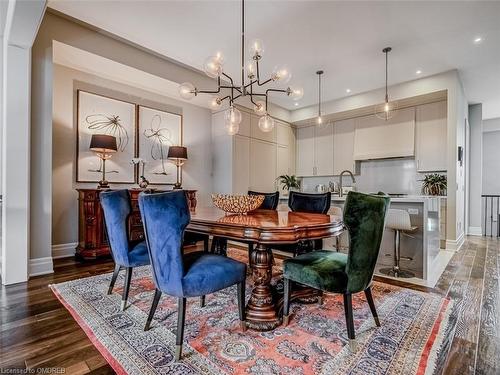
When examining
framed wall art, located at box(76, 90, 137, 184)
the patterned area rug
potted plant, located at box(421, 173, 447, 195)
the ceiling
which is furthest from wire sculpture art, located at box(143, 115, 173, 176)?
potted plant, located at box(421, 173, 447, 195)

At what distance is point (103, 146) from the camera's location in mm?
3514

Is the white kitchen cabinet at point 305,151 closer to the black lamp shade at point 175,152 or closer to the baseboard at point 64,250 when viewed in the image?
the black lamp shade at point 175,152

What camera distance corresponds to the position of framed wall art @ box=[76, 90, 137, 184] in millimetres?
3719

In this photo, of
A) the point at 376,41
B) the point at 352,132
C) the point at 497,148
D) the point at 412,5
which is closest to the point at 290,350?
the point at 412,5

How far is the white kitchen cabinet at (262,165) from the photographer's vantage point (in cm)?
546

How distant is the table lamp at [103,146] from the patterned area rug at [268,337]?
1.66 meters

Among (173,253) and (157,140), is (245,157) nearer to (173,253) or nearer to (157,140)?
(157,140)

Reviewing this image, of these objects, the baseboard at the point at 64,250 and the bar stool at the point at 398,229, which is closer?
the bar stool at the point at 398,229

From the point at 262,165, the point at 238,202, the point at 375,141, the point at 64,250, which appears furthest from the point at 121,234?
the point at 375,141

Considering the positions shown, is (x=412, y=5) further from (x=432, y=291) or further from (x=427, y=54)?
(x=432, y=291)

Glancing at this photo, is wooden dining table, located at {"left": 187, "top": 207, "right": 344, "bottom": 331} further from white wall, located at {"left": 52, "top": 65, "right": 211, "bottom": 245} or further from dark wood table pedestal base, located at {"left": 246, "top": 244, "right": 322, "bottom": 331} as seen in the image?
white wall, located at {"left": 52, "top": 65, "right": 211, "bottom": 245}

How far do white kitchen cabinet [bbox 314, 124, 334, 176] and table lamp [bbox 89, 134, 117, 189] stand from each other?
14.6ft

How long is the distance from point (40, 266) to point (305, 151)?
5544 millimetres

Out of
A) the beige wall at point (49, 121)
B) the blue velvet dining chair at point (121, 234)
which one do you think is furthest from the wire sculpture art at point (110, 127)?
the blue velvet dining chair at point (121, 234)
